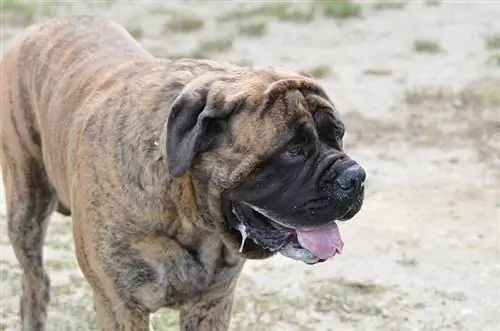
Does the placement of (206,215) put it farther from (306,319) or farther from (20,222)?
(306,319)

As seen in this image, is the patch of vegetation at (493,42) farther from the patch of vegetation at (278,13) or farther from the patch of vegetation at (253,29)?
the patch of vegetation at (253,29)

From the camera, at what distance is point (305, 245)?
3609 millimetres

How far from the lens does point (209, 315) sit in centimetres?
423

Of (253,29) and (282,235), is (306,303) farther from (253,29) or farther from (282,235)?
(253,29)

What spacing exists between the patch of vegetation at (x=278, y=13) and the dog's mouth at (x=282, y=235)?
7987 millimetres

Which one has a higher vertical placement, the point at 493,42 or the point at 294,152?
the point at 294,152

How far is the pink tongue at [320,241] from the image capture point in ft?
11.8

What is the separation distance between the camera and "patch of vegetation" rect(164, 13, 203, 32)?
442 inches

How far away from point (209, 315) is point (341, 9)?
783 cm

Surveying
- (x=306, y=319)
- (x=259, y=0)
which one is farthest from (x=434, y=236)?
(x=259, y=0)

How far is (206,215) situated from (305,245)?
360mm

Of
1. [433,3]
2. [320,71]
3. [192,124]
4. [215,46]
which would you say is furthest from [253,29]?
[192,124]

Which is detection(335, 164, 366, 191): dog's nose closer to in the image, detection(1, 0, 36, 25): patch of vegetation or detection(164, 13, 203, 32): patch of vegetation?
detection(164, 13, 203, 32): patch of vegetation

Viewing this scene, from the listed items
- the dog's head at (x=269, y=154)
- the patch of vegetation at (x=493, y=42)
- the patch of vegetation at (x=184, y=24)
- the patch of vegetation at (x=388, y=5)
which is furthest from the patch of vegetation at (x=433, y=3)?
the dog's head at (x=269, y=154)
